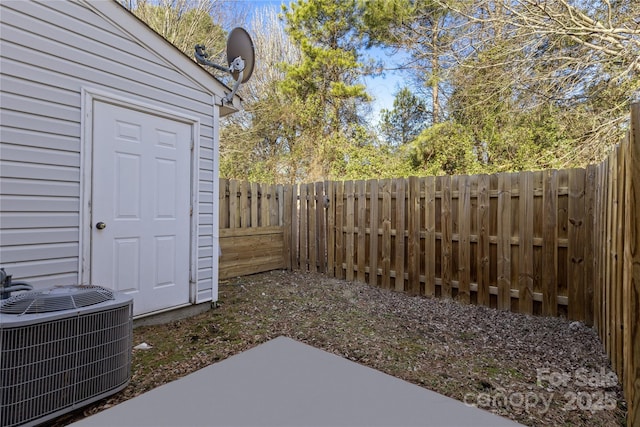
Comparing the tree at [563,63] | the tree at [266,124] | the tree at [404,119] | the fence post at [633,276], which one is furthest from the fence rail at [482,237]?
the tree at [266,124]

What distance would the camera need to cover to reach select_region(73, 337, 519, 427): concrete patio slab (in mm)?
808

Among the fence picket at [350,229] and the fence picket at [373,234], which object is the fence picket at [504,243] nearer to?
the fence picket at [373,234]

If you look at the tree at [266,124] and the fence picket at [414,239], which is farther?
the tree at [266,124]

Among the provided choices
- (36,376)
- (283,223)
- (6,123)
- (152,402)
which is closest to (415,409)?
(152,402)

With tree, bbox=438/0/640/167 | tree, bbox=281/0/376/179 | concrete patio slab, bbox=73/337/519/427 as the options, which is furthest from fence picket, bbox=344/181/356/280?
tree, bbox=281/0/376/179

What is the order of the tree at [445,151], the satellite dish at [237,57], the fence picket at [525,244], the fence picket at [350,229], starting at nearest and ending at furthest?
1. the fence picket at [525,244]
2. the satellite dish at [237,57]
3. the fence picket at [350,229]
4. the tree at [445,151]

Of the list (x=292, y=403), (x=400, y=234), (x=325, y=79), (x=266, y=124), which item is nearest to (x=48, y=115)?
(x=292, y=403)

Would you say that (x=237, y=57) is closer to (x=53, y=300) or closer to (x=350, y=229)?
(x=350, y=229)

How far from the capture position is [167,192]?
137 inches

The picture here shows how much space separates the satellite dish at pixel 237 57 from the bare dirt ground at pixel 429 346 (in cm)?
267

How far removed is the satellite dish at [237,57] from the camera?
3.96m

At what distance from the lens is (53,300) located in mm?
1729

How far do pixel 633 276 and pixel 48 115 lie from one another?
4.11m

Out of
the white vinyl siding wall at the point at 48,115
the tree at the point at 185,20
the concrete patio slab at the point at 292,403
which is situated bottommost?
the concrete patio slab at the point at 292,403
